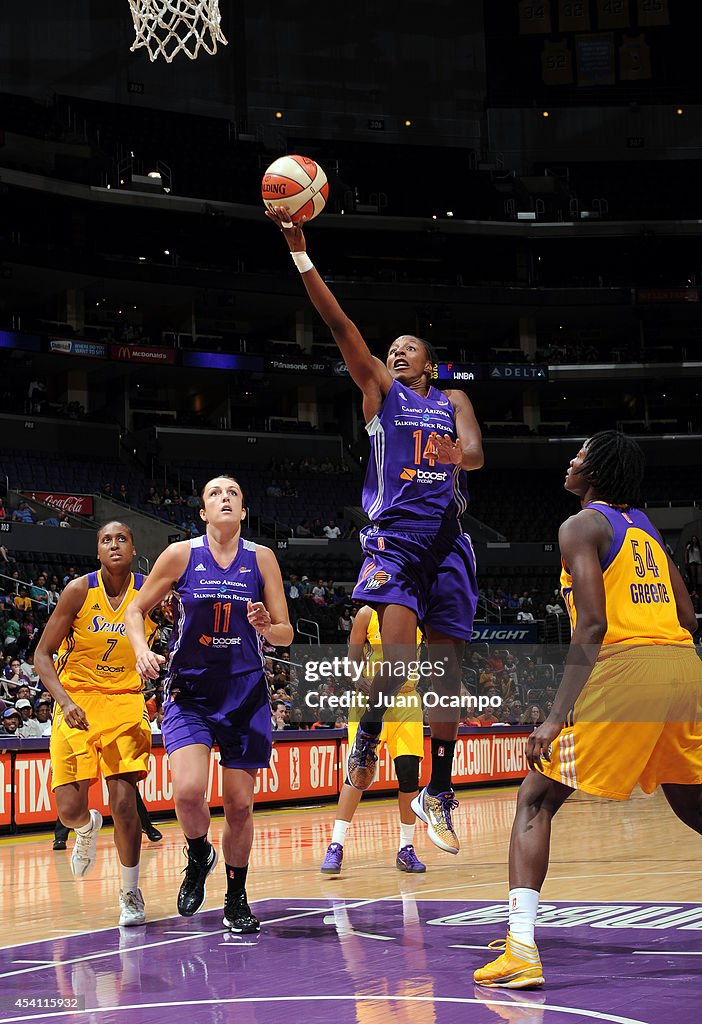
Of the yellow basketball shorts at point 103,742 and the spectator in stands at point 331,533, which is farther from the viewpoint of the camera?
the spectator in stands at point 331,533

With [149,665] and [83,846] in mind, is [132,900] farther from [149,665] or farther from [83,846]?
[149,665]

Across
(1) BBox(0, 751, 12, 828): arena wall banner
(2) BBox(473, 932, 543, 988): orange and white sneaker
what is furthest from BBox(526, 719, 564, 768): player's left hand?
(1) BBox(0, 751, 12, 828): arena wall banner

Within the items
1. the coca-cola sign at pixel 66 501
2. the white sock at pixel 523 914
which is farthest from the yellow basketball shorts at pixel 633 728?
the coca-cola sign at pixel 66 501

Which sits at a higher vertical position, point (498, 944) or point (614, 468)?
point (614, 468)

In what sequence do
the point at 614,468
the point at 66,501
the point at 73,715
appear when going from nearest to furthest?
the point at 614,468, the point at 73,715, the point at 66,501

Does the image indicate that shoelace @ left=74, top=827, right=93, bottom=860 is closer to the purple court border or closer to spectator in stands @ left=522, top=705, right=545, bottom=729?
the purple court border

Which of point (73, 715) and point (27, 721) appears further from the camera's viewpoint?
point (27, 721)

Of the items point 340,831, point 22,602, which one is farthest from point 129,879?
point 22,602

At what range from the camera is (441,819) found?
21.9ft

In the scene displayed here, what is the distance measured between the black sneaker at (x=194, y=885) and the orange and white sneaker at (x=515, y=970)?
1989mm

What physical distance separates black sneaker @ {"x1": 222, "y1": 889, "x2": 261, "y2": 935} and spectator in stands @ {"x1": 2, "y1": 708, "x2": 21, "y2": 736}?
29.4 feet

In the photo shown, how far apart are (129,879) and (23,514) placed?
22.4m

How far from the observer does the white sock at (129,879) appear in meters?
7.18

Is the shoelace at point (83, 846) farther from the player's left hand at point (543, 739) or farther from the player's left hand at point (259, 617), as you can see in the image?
the player's left hand at point (543, 739)
